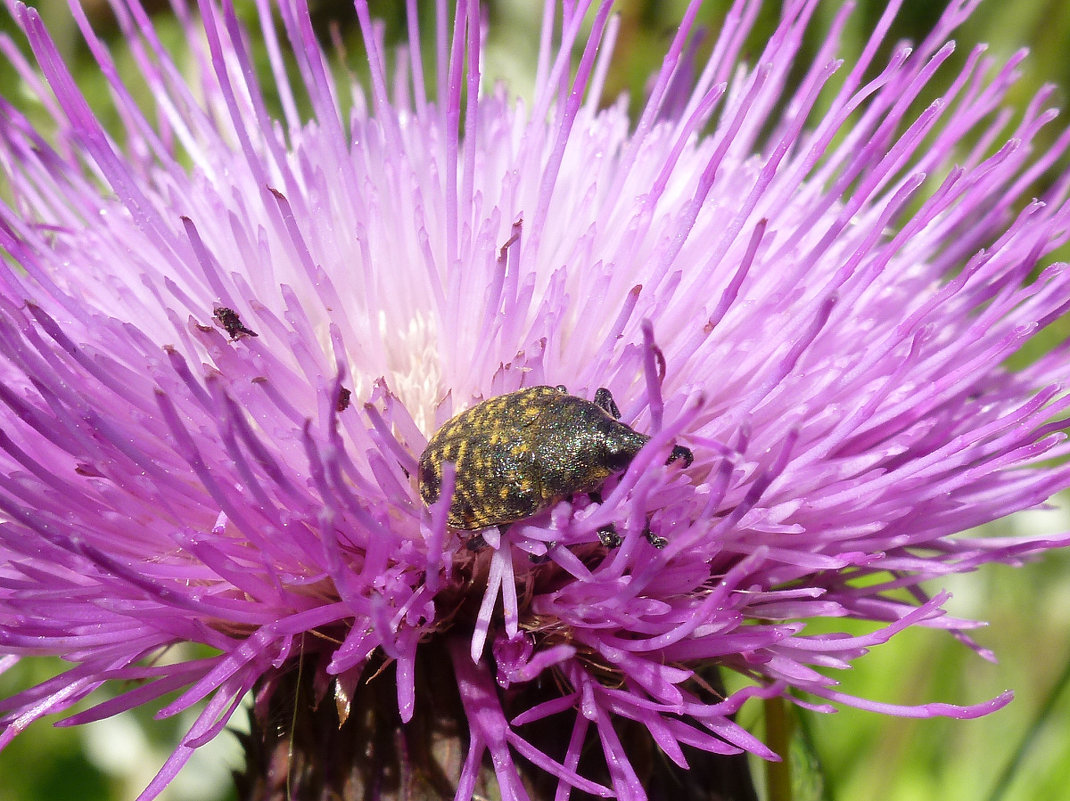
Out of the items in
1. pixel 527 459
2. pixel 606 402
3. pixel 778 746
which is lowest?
pixel 778 746

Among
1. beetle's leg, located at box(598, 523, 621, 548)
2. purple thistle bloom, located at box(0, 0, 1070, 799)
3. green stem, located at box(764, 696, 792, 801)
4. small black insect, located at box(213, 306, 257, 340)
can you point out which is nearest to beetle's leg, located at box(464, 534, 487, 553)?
purple thistle bloom, located at box(0, 0, 1070, 799)

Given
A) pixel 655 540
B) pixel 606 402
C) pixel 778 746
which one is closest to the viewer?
pixel 655 540

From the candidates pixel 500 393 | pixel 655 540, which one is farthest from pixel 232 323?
pixel 655 540

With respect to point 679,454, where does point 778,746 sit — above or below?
below

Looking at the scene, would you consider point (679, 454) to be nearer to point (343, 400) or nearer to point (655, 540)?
point (655, 540)

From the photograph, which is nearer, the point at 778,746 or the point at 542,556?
the point at 542,556

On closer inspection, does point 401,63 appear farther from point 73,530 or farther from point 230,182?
point 73,530

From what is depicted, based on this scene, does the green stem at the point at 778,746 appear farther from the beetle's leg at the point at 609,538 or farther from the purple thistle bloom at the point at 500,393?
the beetle's leg at the point at 609,538
